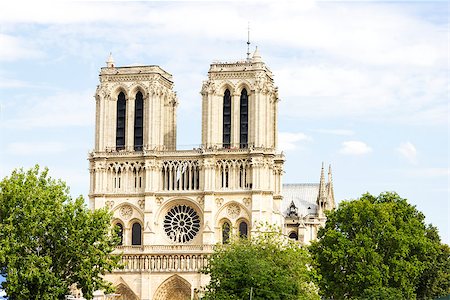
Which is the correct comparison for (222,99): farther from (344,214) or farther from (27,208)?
(27,208)

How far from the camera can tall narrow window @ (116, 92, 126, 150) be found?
106312 millimetres

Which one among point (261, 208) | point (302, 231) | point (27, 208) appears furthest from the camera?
point (302, 231)

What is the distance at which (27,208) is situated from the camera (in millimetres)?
67688

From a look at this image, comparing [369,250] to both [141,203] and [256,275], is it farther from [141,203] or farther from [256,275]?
[141,203]

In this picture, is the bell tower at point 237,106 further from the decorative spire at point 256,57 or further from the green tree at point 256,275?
the green tree at point 256,275

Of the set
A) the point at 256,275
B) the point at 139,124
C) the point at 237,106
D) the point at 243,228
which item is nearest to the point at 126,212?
the point at 139,124

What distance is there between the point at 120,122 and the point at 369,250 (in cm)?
3089

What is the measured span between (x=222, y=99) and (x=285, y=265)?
32.1 meters

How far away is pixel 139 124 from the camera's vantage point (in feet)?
349

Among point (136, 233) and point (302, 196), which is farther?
point (302, 196)

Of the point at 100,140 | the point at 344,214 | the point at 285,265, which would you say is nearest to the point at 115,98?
the point at 100,140

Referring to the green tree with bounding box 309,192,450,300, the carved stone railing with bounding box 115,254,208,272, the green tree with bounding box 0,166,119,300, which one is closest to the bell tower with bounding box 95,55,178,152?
the carved stone railing with bounding box 115,254,208,272

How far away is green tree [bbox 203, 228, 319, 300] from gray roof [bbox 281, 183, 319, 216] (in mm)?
58018

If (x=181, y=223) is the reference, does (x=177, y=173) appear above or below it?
above
